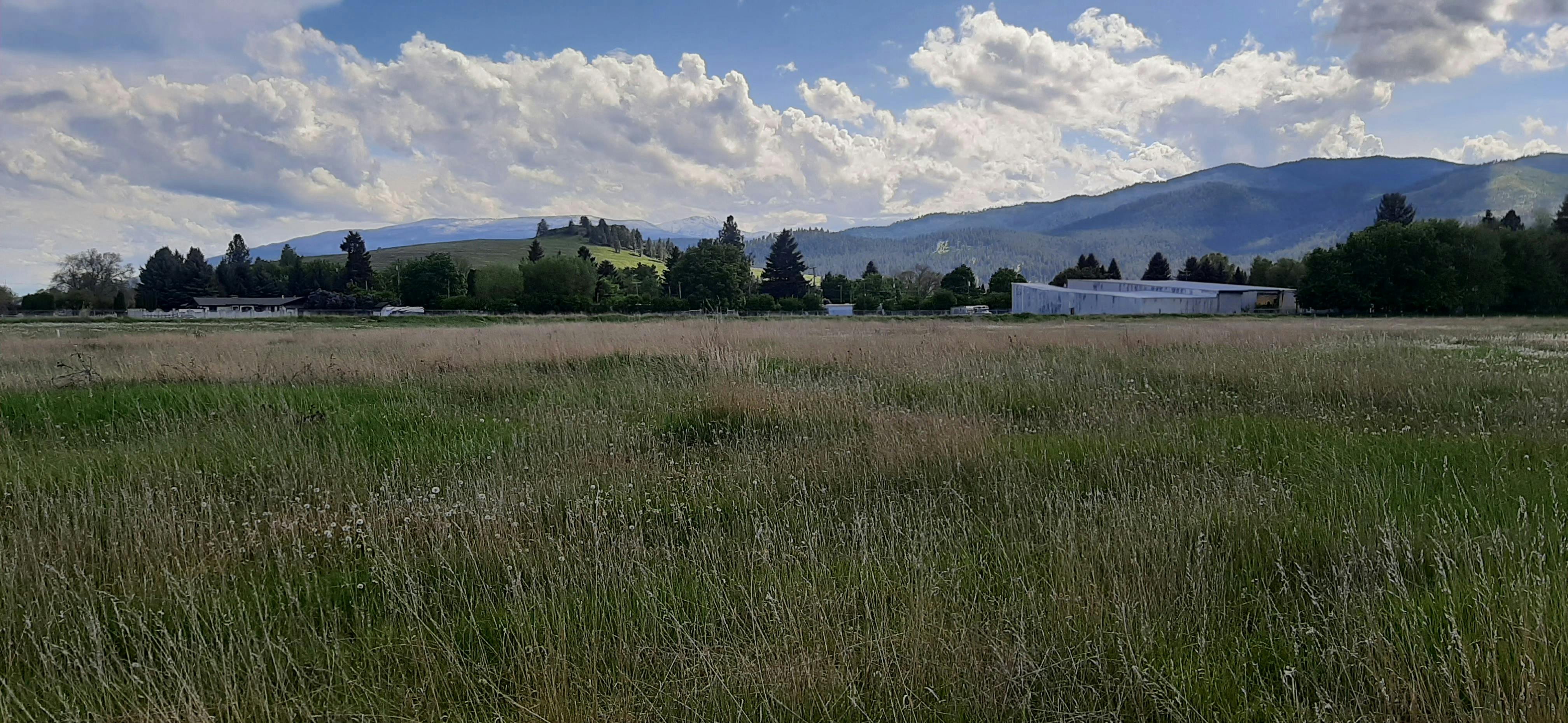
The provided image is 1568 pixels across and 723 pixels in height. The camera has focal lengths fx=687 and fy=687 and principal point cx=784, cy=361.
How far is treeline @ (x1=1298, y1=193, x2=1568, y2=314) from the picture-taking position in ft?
216

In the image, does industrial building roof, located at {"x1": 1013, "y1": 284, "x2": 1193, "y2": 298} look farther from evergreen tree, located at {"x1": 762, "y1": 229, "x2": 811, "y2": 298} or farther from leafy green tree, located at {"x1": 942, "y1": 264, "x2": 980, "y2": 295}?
evergreen tree, located at {"x1": 762, "y1": 229, "x2": 811, "y2": 298}

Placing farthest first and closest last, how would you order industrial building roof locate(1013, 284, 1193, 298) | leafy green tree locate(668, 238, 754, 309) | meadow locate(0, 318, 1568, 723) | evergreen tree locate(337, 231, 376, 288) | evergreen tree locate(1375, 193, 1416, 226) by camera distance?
evergreen tree locate(337, 231, 376, 288) → evergreen tree locate(1375, 193, 1416, 226) → leafy green tree locate(668, 238, 754, 309) → industrial building roof locate(1013, 284, 1193, 298) → meadow locate(0, 318, 1568, 723)

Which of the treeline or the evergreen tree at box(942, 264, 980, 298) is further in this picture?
the evergreen tree at box(942, 264, 980, 298)

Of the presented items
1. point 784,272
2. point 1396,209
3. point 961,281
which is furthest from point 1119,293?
point 1396,209

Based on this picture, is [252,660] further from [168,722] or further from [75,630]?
[75,630]

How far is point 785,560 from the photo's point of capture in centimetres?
364

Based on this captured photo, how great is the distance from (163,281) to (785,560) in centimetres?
15441

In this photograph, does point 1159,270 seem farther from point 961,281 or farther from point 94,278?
point 94,278

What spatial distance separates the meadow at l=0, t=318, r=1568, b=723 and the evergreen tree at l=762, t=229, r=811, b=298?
110043mm

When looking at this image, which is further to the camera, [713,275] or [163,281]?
[163,281]

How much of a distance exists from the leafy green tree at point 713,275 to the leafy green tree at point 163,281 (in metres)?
85.1

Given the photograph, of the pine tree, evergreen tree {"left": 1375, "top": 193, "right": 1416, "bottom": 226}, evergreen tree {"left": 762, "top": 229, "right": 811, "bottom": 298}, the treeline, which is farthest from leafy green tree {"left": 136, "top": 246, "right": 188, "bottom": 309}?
evergreen tree {"left": 1375, "top": 193, "right": 1416, "bottom": 226}

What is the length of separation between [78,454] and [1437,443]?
11902mm

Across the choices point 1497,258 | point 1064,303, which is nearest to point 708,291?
point 1064,303
